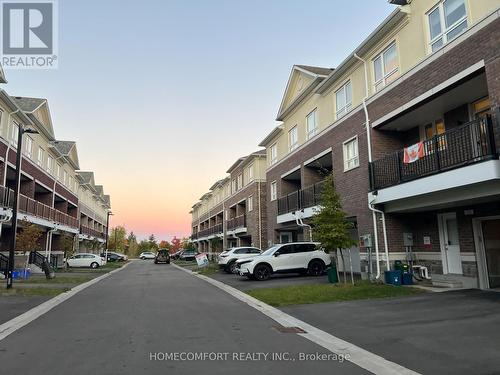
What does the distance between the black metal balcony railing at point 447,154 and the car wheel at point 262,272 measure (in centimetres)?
707

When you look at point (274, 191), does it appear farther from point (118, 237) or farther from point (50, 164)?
point (118, 237)

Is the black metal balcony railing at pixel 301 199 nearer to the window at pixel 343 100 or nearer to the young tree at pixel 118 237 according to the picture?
the window at pixel 343 100

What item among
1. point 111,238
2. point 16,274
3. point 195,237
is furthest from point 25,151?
point 111,238

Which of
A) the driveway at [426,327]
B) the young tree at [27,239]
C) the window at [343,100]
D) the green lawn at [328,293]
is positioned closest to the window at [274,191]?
the window at [343,100]

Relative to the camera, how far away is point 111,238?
287 ft

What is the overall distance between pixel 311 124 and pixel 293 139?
9.69ft

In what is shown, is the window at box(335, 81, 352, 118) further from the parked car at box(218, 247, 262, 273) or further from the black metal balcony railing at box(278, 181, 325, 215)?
the parked car at box(218, 247, 262, 273)

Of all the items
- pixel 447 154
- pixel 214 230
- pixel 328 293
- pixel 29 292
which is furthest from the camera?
pixel 214 230

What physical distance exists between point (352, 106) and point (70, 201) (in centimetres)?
3290

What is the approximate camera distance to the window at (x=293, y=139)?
84.9 ft

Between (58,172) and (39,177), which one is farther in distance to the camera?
(58,172)

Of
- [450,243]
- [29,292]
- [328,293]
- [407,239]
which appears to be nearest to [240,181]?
[407,239]

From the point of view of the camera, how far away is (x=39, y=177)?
3059 centimetres

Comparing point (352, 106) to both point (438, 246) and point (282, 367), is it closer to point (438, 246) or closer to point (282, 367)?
point (438, 246)
